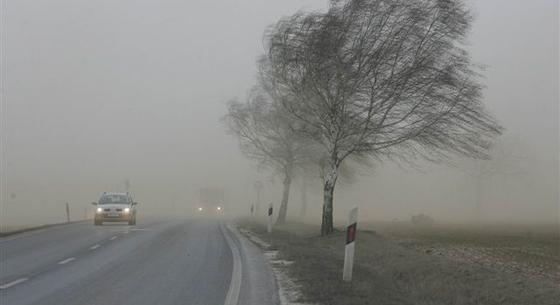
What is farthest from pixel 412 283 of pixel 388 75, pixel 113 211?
pixel 113 211

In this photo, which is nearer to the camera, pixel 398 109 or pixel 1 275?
pixel 1 275

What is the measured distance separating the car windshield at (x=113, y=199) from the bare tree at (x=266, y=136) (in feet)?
32.9

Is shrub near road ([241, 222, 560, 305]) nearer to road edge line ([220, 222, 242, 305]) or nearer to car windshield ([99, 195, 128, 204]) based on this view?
road edge line ([220, 222, 242, 305])

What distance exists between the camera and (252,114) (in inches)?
1563

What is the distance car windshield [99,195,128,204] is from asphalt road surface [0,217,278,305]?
13593mm

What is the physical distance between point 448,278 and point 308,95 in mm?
12700

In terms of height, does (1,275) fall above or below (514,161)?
below

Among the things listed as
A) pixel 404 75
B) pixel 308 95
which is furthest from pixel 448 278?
pixel 308 95

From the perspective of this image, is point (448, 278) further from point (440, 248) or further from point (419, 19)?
point (419, 19)

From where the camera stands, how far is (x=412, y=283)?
12.0m

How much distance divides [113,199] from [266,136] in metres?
10.9

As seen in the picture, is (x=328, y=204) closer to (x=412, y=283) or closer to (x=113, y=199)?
(x=412, y=283)

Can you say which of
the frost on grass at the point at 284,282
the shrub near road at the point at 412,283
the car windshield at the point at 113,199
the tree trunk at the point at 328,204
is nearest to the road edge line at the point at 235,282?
the frost on grass at the point at 284,282

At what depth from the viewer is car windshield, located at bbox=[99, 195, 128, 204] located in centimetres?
3291
